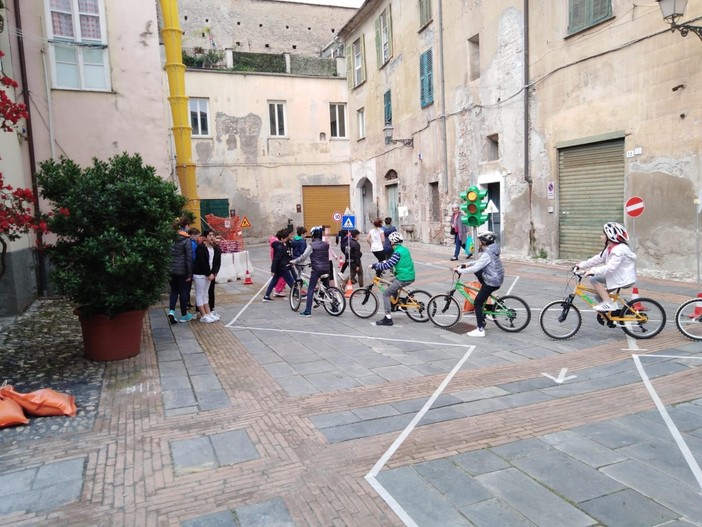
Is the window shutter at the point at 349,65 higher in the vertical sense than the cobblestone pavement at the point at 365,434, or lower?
higher

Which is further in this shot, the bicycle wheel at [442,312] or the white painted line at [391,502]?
the bicycle wheel at [442,312]

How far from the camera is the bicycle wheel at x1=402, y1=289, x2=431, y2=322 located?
8.58 m

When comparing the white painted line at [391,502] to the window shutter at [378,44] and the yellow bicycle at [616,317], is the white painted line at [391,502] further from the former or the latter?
the window shutter at [378,44]

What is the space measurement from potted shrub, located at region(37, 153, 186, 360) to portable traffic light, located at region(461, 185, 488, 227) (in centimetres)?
472

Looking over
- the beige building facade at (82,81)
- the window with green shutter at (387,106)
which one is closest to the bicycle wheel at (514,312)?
the beige building facade at (82,81)

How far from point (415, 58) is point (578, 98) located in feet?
30.3

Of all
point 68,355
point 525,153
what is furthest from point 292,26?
point 68,355

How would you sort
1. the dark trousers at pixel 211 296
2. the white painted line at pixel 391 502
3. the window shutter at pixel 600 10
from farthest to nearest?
the window shutter at pixel 600 10
the dark trousers at pixel 211 296
the white painted line at pixel 391 502

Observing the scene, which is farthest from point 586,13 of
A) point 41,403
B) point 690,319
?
point 41,403

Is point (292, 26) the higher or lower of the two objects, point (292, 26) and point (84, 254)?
the higher

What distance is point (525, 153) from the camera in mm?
15141

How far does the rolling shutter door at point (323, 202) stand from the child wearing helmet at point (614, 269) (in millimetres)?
21571

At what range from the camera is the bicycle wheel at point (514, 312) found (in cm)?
782

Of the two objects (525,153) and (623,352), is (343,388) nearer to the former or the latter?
(623,352)
